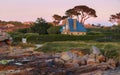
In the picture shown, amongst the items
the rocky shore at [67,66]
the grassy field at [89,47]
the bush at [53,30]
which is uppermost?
the bush at [53,30]

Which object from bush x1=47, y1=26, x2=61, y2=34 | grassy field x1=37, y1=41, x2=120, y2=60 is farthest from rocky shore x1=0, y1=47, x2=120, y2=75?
bush x1=47, y1=26, x2=61, y2=34

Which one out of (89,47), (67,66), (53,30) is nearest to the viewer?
(67,66)

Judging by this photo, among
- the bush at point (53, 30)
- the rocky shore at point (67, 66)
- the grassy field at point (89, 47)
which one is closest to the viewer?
the rocky shore at point (67, 66)

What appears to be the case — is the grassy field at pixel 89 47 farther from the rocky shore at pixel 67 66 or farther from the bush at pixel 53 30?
the bush at pixel 53 30

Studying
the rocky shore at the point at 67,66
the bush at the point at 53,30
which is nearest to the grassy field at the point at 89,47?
the rocky shore at the point at 67,66

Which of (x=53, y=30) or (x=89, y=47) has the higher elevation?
(x=53, y=30)

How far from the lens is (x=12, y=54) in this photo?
39188 mm

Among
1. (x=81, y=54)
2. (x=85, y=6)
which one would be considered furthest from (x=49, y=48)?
(x=85, y=6)

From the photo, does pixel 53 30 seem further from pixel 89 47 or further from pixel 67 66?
pixel 67 66

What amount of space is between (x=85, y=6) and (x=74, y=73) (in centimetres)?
6144

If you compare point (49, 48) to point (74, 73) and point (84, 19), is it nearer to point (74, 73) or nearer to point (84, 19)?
point (74, 73)

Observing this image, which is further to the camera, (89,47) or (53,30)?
(53,30)

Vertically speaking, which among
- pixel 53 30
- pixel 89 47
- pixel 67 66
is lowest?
pixel 67 66

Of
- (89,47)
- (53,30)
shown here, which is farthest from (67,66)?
(53,30)
